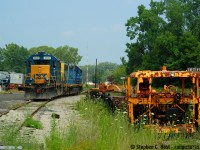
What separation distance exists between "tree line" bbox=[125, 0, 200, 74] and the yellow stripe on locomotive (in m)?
24.7

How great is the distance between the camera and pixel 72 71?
4281cm

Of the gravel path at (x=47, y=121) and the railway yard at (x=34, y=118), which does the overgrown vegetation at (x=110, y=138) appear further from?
the gravel path at (x=47, y=121)

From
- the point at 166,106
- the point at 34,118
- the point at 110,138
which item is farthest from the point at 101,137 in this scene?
the point at 34,118

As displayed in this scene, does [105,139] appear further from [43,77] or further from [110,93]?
[43,77]

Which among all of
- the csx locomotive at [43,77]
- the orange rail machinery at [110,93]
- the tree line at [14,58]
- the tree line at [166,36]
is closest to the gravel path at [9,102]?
the csx locomotive at [43,77]

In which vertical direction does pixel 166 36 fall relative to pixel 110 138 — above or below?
above

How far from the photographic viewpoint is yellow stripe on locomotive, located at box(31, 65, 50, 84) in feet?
105

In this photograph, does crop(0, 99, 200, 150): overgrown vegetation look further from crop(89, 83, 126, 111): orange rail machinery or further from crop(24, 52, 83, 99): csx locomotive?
crop(24, 52, 83, 99): csx locomotive

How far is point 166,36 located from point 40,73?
2776 cm

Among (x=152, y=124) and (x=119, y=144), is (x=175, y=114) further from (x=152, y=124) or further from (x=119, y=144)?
(x=119, y=144)

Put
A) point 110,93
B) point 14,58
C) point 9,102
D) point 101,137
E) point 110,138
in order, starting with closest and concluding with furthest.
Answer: point 110,138 → point 101,137 → point 110,93 → point 9,102 → point 14,58

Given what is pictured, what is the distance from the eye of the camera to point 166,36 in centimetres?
5566

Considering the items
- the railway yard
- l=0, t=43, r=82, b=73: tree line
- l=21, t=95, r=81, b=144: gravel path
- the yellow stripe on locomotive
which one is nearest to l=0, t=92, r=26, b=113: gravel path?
the railway yard

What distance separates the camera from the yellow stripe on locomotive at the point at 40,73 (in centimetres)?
3186
